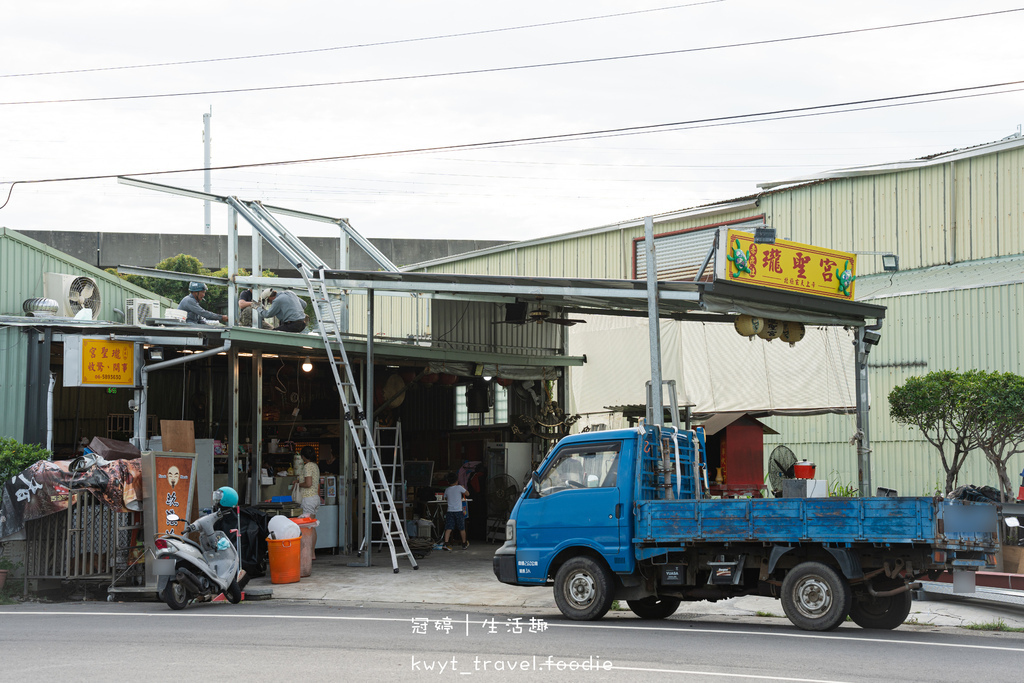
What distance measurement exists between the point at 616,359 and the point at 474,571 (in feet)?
44.2

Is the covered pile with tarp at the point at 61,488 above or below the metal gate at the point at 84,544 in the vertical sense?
above

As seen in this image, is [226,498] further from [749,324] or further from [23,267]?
[23,267]

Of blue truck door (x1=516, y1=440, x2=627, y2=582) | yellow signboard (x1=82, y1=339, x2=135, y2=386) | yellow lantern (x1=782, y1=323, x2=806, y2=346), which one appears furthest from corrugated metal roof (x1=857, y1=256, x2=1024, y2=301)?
yellow signboard (x1=82, y1=339, x2=135, y2=386)

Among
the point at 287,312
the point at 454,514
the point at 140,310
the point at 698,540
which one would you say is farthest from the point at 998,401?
the point at 140,310

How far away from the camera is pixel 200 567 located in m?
13.8

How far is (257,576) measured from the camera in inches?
677

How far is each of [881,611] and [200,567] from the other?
8.60 metres

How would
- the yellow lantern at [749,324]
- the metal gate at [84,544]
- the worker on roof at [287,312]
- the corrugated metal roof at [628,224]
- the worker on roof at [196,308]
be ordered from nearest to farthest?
the yellow lantern at [749,324] < the metal gate at [84,544] < the worker on roof at [196,308] < the worker on roof at [287,312] < the corrugated metal roof at [628,224]

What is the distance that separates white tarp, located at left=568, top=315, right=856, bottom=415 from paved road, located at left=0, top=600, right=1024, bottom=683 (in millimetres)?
12289

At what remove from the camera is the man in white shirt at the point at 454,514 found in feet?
70.2

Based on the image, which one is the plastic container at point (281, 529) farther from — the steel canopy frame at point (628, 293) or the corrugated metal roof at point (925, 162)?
the corrugated metal roof at point (925, 162)

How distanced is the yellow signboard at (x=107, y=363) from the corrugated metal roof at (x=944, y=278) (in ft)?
52.8

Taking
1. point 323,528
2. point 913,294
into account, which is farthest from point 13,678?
point 913,294

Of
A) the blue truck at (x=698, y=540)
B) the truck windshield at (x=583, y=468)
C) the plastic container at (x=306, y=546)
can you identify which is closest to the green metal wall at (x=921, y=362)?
the blue truck at (x=698, y=540)
